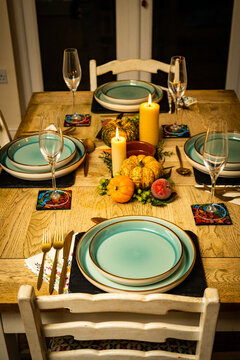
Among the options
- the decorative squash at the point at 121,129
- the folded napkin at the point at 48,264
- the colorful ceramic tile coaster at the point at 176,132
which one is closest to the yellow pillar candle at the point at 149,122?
the decorative squash at the point at 121,129

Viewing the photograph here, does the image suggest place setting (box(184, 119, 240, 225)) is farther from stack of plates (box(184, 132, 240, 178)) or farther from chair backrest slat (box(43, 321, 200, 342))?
chair backrest slat (box(43, 321, 200, 342))

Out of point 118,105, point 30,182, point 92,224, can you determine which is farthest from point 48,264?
point 118,105

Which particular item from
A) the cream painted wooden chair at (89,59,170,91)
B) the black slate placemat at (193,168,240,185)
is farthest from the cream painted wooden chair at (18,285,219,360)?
the cream painted wooden chair at (89,59,170,91)

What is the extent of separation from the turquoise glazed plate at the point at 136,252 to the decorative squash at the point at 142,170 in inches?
7.8

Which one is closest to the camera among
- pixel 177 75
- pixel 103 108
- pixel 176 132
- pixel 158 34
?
pixel 177 75

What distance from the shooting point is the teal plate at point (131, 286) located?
97 centimetres

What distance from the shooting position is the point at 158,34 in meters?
3.25

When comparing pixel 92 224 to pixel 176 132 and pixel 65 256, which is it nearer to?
pixel 65 256

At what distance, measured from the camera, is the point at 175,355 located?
0.94 meters

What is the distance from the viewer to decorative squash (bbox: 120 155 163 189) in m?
1.33

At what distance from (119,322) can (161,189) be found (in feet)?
1.75

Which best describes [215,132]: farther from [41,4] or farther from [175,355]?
[41,4]

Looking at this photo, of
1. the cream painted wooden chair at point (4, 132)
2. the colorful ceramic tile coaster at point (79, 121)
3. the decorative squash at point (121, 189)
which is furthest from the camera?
the cream painted wooden chair at point (4, 132)

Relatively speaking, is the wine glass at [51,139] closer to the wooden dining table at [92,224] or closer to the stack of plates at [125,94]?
the wooden dining table at [92,224]
